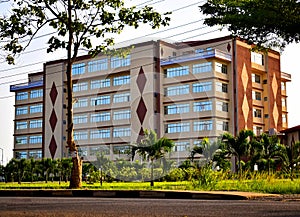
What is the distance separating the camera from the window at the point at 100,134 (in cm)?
6981

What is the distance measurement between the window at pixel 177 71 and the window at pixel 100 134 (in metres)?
12.1

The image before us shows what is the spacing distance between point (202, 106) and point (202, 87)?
90.7 inches

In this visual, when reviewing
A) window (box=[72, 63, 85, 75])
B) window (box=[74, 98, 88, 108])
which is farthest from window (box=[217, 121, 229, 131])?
window (box=[72, 63, 85, 75])

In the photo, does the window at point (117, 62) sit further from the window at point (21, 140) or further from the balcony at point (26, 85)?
the window at point (21, 140)

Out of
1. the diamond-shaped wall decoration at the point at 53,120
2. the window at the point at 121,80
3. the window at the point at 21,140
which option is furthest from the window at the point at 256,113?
the window at the point at 21,140

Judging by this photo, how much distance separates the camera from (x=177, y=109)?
2486 inches

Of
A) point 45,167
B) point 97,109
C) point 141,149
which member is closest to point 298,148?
point 141,149

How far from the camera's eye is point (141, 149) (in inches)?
1444

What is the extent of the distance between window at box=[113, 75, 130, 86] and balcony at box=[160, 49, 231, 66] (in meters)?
5.84

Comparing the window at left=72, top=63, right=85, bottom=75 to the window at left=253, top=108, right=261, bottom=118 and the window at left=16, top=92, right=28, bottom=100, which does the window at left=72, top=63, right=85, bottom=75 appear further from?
the window at left=253, top=108, right=261, bottom=118

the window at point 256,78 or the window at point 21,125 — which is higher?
the window at point 256,78

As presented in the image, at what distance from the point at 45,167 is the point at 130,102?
48.6 feet

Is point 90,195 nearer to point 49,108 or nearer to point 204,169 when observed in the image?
point 204,169

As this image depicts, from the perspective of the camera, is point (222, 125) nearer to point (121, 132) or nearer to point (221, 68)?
point (221, 68)
